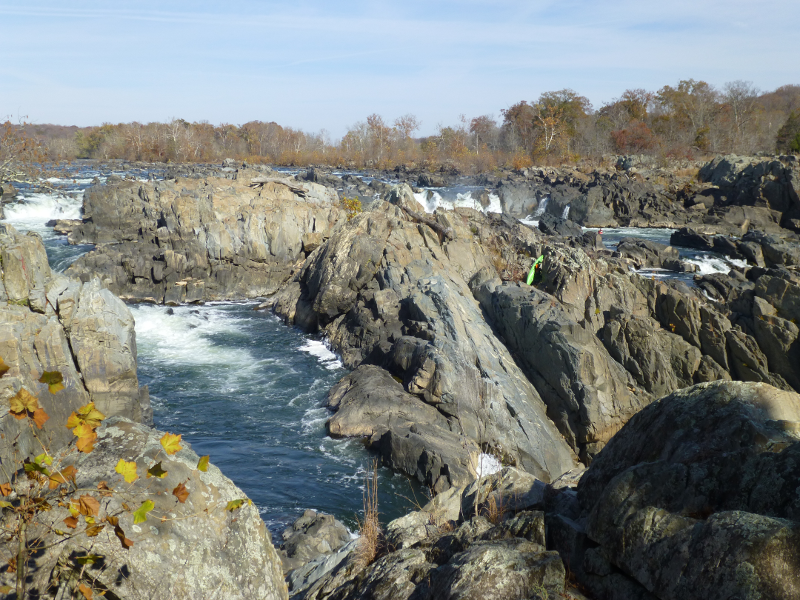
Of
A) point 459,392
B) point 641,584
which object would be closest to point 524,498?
point 641,584

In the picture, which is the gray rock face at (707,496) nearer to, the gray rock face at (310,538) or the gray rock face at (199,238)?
the gray rock face at (310,538)

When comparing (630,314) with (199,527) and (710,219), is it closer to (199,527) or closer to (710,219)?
(199,527)

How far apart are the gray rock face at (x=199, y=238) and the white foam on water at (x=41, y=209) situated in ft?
21.8

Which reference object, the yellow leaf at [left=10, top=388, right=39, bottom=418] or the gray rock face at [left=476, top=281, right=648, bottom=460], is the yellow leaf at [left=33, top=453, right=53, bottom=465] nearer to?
the yellow leaf at [left=10, top=388, right=39, bottom=418]

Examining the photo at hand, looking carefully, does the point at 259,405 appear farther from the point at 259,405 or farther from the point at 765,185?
the point at 765,185

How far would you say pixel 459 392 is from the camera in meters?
13.9

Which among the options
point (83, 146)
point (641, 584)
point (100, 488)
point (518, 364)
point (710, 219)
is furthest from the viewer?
point (83, 146)

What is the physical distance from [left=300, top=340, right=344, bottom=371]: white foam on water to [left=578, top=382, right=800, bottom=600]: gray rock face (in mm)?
13193

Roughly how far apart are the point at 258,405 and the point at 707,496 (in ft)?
42.7

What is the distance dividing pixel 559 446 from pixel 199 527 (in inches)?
435

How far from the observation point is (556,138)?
7944 cm

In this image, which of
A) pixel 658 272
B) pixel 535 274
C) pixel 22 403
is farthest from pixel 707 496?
pixel 658 272

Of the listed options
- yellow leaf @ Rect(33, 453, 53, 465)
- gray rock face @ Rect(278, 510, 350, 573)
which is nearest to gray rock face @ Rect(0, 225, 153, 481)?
gray rock face @ Rect(278, 510, 350, 573)

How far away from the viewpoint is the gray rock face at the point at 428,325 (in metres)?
13.4
